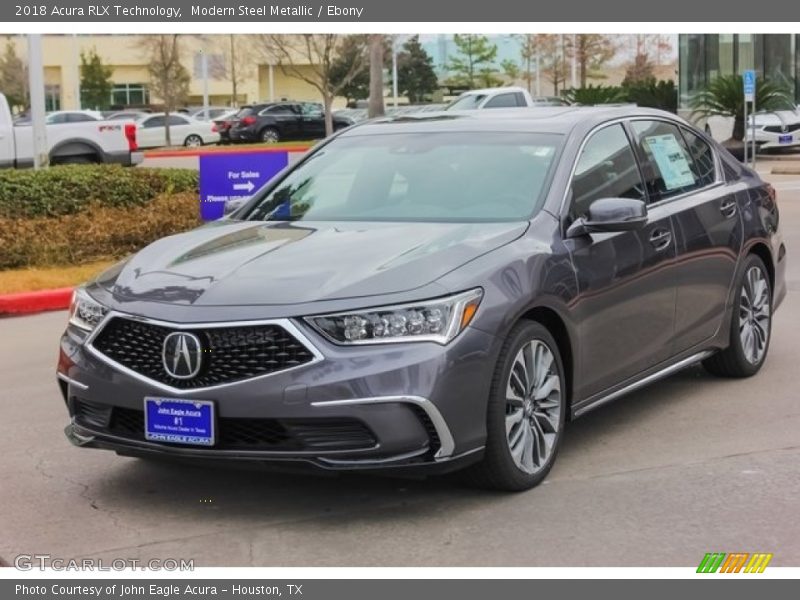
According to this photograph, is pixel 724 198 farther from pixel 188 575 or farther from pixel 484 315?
pixel 188 575

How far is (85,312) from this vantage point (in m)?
5.26

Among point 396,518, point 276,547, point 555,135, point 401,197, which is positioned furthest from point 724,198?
point 276,547

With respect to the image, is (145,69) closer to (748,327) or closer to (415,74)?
(415,74)

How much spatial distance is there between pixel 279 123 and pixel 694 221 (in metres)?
37.9

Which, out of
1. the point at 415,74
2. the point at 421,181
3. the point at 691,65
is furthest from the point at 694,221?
the point at 415,74

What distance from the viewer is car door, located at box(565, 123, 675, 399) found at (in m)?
5.64

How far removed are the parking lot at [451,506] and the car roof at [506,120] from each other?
1.58 metres

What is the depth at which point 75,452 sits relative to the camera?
6137 millimetres

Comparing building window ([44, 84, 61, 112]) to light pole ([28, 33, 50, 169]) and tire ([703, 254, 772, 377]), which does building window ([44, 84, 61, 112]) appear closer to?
light pole ([28, 33, 50, 169])

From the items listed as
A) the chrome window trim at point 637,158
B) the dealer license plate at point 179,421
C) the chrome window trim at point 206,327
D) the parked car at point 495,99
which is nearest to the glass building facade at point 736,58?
the parked car at point 495,99

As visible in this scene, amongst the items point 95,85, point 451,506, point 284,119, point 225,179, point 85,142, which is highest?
point 95,85

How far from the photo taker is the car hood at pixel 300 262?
4809mm

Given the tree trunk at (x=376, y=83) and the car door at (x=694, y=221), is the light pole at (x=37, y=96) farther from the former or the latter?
the tree trunk at (x=376, y=83)

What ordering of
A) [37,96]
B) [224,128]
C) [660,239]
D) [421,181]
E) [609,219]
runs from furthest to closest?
1. [224,128]
2. [37,96]
3. [660,239]
4. [421,181]
5. [609,219]
